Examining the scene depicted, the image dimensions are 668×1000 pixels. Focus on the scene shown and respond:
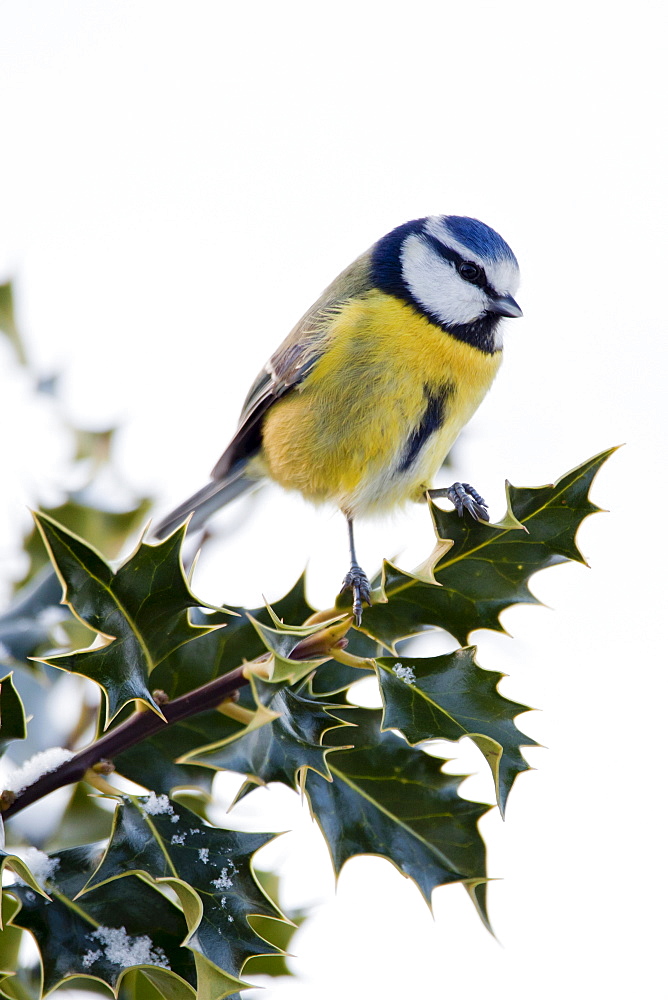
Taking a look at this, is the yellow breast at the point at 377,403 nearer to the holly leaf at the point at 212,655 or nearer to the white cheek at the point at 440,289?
the white cheek at the point at 440,289

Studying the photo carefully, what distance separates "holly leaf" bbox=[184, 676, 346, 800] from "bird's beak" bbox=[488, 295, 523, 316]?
1179 mm

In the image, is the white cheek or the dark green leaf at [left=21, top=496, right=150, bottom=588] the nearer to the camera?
the dark green leaf at [left=21, top=496, right=150, bottom=588]

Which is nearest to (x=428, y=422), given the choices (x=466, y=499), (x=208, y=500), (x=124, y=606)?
(x=466, y=499)

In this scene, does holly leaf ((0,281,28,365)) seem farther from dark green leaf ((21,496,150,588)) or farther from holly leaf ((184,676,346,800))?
holly leaf ((184,676,346,800))

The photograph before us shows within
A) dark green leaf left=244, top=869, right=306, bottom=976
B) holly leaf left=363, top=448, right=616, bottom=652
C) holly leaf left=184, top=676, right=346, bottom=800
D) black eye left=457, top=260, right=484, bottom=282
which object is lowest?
dark green leaf left=244, top=869, right=306, bottom=976

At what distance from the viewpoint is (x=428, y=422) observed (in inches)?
67.9

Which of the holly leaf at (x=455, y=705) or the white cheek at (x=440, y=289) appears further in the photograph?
the white cheek at (x=440, y=289)

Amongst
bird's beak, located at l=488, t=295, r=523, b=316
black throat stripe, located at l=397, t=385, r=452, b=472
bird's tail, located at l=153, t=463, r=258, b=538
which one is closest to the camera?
black throat stripe, located at l=397, t=385, r=452, b=472

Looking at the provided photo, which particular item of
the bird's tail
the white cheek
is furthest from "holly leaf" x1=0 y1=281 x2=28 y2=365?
the white cheek

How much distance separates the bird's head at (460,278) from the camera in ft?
6.07

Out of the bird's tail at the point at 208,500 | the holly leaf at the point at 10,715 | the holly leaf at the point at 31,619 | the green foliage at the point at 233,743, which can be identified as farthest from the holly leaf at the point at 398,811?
the bird's tail at the point at 208,500

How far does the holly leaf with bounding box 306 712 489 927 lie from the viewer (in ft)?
2.87

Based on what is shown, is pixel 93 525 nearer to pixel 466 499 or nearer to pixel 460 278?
pixel 466 499

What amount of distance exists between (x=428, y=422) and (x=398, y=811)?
94cm
